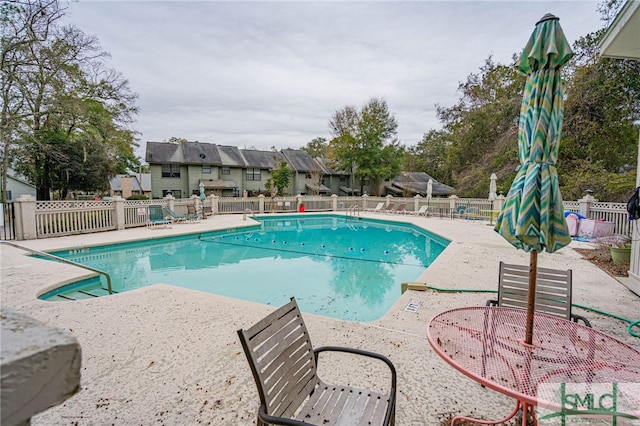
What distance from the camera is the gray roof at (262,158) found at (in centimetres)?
3030

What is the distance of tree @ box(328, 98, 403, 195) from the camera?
102 ft

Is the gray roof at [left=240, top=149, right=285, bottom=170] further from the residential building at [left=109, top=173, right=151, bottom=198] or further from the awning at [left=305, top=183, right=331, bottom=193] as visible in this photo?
the residential building at [left=109, top=173, right=151, bottom=198]

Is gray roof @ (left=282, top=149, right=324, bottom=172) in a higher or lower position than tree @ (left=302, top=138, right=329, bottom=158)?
lower

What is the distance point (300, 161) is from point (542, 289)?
30035 millimetres

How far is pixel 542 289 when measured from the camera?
3182mm

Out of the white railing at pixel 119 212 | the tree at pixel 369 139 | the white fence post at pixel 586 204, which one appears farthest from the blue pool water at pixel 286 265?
the tree at pixel 369 139

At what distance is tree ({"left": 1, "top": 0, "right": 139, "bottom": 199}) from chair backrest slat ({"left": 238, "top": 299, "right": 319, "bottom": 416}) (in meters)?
16.6

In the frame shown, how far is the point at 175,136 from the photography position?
139 feet

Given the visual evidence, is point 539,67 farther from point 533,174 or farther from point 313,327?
point 313,327

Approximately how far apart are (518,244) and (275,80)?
63.8ft

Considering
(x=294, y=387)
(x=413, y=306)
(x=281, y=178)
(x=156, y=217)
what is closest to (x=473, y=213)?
(x=413, y=306)

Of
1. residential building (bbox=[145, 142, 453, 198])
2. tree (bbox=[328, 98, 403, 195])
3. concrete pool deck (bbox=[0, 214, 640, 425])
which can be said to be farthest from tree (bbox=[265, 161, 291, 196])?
concrete pool deck (bbox=[0, 214, 640, 425])

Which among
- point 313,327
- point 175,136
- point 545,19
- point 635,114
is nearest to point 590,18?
point 635,114

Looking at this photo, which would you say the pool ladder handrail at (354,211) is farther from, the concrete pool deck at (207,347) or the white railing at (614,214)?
the concrete pool deck at (207,347)
